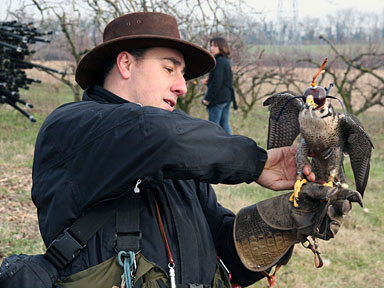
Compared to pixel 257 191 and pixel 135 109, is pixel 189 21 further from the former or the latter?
pixel 135 109

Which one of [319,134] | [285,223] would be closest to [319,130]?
[319,134]

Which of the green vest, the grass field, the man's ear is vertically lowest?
the grass field

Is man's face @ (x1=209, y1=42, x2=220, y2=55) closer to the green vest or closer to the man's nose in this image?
the man's nose

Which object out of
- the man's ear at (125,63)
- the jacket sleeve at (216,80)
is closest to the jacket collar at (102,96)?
the man's ear at (125,63)

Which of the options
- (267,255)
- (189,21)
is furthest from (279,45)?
(267,255)

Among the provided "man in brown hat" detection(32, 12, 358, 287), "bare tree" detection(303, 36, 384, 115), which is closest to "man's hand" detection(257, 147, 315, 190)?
"man in brown hat" detection(32, 12, 358, 287)

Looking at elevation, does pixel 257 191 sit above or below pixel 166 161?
below

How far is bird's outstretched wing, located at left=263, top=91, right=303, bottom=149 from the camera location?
2.07 meters

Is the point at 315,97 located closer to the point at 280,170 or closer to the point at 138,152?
the point at 280,170

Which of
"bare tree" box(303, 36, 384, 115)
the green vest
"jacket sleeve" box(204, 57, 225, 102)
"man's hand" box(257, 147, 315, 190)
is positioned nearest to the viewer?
the green vest

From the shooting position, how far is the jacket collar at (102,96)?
176cm

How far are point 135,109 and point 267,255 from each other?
0.96 m

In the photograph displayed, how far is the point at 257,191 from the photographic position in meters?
6.46

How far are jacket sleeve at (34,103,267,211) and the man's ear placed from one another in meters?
0.36
